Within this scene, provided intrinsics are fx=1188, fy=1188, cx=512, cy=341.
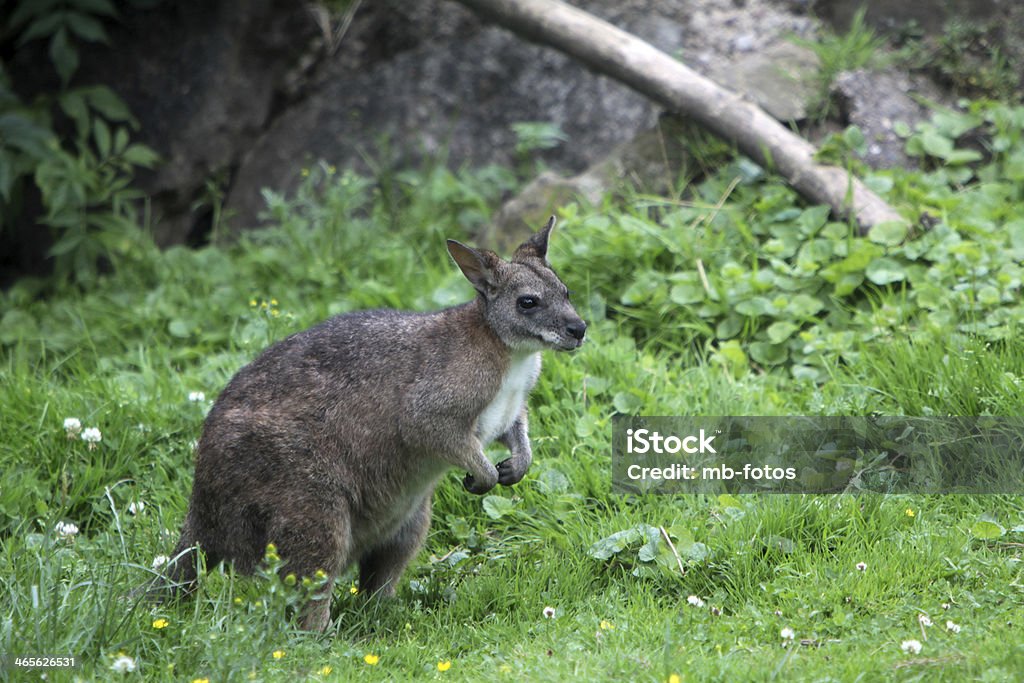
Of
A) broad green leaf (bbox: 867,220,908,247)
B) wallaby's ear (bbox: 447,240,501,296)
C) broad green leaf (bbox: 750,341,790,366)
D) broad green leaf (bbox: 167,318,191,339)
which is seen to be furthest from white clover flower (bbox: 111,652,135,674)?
broad green leaf (bbox: 867,220,908,247)

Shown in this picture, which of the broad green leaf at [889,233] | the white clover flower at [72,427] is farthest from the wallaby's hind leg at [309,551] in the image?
the broad green leaf at [889,233]

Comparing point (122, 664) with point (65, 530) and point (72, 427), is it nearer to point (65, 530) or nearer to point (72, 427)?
point (65, 530)

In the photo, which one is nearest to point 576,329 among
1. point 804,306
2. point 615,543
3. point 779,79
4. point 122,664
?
point 615,543

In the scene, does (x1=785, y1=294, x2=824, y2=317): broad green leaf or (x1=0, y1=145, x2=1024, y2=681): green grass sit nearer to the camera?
(x1=0, y1=145, x2=1024, y2=681): green grass

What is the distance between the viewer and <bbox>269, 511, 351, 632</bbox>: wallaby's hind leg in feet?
14.4

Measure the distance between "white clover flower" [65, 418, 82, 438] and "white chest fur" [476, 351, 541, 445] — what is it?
1962 mm

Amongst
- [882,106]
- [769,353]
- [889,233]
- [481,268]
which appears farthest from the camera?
[882,106]

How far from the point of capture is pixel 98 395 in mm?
5902

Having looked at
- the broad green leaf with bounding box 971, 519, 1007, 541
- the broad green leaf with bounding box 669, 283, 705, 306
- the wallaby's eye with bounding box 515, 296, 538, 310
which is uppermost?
the wallaby's eye with bounding box 515, 296, 538, 310

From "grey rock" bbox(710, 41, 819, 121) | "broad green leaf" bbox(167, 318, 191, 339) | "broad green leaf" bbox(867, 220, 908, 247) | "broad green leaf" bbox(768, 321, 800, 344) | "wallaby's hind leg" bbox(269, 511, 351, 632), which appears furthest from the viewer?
"grey rock" bbox(710, 41, 819, 121)

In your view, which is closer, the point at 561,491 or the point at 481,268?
the point at 481,268

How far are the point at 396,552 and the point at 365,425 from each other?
2.02ft

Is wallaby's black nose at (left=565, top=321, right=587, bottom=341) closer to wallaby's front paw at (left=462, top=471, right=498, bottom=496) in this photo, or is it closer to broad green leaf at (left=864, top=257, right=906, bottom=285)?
wallaby's front paw at (left=462, top=471, right=498, bottom=496)

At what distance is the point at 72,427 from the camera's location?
5.41 m
